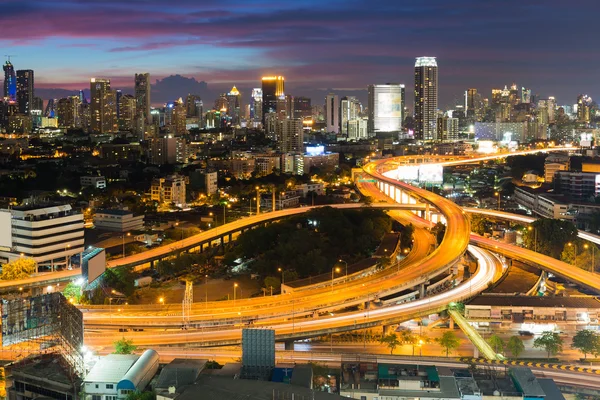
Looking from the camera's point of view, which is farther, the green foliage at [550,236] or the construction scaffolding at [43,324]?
the green foliage at [550,236]

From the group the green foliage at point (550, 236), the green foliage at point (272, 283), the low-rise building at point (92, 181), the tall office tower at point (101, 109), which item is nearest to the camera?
the green foliage at point (272, 283)

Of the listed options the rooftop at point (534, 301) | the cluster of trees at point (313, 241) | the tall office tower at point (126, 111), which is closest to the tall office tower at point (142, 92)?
the tall office tower at point (126, 111)

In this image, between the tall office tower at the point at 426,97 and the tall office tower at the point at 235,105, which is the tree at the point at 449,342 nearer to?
the tall office tower at the point at 426,97

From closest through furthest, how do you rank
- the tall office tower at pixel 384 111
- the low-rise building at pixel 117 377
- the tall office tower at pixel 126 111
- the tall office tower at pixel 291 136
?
the low-rise building at pixel 117 377
the tall office tower at pixel 291 136
the tall office tower at pixel 126 111
the tall office tower at pixel 384 111

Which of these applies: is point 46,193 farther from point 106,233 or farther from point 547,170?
point 547,170

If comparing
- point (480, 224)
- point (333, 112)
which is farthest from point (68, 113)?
point (480, 224)

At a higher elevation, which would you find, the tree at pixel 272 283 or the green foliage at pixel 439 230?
the green foliage at pixel 439 230

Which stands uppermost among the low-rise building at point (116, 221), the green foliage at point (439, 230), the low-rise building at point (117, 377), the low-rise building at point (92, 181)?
the low-rise building at point (92, 181)
